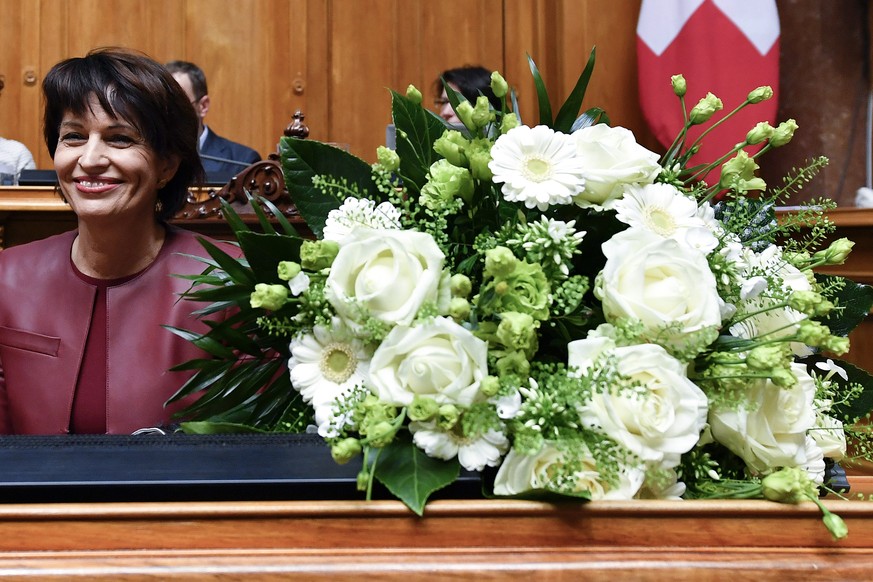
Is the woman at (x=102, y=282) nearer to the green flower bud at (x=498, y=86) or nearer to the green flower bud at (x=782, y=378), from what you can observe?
the green flower bud at (x=498, y=86)

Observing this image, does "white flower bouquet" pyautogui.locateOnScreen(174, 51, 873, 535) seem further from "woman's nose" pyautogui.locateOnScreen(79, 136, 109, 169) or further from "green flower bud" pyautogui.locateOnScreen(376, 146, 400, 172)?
"woman's nose" pyautogui.locateOnScreen(79, 136, 109, 169)

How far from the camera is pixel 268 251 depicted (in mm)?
927

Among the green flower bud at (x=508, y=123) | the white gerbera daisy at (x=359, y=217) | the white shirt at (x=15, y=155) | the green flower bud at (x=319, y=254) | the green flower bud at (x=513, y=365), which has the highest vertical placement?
the green flower bud at (x=508, y=123)

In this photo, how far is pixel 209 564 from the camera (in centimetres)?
59

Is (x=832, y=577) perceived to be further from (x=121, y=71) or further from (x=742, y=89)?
(x=742, y=89)

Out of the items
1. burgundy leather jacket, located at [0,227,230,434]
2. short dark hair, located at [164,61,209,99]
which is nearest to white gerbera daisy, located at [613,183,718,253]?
burgundy leather jacket, located at [0,227,230,434]

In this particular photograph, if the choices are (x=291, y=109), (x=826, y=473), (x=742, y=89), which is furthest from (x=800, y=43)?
(x=826, y=473)

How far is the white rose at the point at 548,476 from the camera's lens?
0.70 metres

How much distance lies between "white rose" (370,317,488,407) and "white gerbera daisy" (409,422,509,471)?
0.02 m

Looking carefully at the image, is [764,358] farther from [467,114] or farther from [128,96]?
[128,96]

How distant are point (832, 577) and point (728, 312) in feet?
0.94

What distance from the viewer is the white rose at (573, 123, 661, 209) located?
34.1 inches

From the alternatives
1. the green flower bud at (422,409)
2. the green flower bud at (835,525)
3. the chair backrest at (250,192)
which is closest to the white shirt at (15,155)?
the chair backrest at (250,192)

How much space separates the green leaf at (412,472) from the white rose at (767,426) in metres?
0.25
